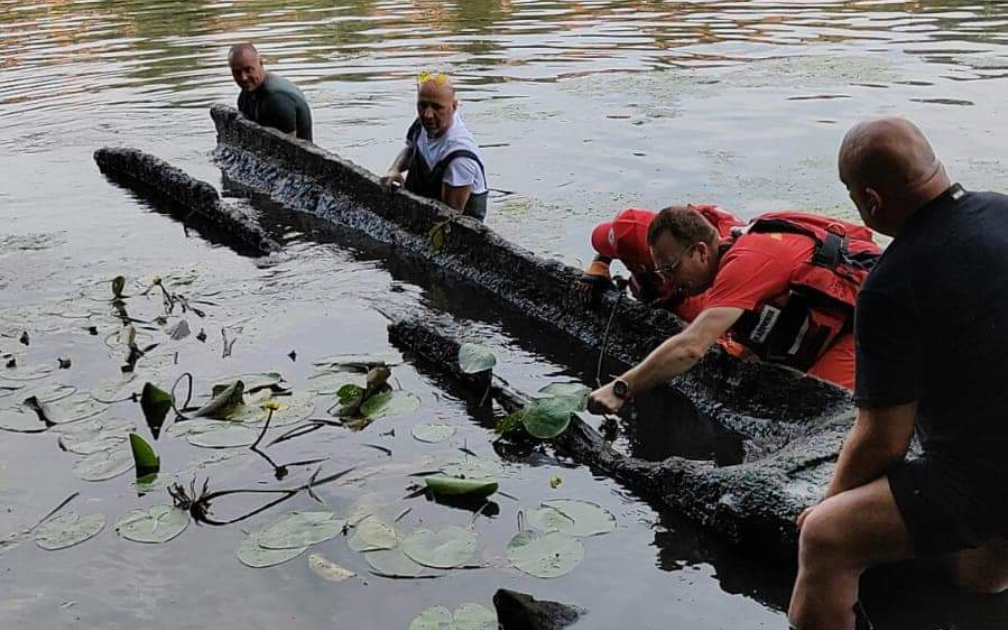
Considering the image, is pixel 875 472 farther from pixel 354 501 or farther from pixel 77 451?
pixel 77 451

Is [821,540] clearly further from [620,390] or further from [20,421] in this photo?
[20,421]

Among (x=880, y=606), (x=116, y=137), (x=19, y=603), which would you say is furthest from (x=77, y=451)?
(x=116, y=137)

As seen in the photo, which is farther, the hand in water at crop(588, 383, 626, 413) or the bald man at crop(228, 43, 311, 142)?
the bald man at crop(228, 43, 311, 142)

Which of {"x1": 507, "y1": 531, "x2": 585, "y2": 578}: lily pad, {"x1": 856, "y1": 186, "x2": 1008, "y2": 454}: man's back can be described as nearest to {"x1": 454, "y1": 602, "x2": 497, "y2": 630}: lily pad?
{"x1": 507, "y1": 531, "x2": 585, "y2": 578}: lily pad

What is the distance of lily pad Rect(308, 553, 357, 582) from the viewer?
4438 mm

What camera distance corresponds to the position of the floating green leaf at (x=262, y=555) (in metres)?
4.55

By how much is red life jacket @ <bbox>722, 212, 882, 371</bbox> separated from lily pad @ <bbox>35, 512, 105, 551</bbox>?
3.03 metres

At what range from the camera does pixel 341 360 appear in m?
6.58

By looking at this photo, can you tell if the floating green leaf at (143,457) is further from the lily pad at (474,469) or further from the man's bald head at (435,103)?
the man's bald head at (435,103)

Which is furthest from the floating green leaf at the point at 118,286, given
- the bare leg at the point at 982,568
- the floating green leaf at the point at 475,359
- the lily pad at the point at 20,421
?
the bare leg at the point at 982,568

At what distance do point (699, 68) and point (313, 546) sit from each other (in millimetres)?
11061

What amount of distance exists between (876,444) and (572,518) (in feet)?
5.90

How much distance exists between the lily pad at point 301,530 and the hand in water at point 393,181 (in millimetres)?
4366

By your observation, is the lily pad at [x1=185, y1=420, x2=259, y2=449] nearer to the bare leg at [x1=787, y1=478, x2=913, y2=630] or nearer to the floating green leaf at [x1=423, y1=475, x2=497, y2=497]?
the floating green leaf at [x1=423, y1=475, x2=497, y2=497]
